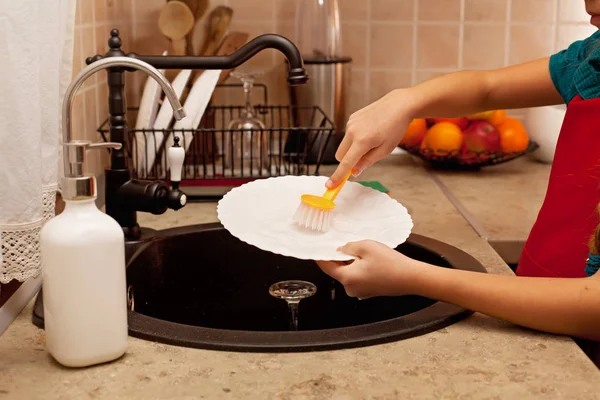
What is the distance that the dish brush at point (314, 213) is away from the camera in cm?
111

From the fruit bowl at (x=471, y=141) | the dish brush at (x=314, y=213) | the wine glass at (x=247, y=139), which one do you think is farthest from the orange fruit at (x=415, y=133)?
the dish brush at (x=314, y=213)

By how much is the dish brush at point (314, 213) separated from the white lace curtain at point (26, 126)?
0.34 m

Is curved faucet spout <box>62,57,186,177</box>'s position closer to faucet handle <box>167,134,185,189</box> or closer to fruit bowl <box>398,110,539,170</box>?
faucet handle <box>167,134,185,189</box>

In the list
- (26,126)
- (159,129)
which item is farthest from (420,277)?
(159,129)

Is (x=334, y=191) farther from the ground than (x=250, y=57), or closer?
closer

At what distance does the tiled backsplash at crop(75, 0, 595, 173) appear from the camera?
6.80 ft

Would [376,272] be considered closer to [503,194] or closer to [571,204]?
[571,204]

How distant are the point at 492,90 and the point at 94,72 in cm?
77

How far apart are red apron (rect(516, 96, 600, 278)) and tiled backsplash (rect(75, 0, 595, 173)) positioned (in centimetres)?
89

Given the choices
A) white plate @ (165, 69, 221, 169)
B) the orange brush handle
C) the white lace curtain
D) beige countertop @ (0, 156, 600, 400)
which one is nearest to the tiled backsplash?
white plate @ (165, 69, 221, 169)

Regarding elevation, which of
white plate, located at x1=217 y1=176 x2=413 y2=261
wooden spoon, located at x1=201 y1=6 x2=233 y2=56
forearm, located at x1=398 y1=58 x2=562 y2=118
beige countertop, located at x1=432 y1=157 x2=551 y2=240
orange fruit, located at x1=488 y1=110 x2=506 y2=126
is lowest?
beige countertop, located at x1=432 y1=157 x2=551 y2=240

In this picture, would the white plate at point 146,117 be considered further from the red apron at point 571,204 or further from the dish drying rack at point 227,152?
the red apron at point 571,204

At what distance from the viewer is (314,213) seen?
3.64 ft

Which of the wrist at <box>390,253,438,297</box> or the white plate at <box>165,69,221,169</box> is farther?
the white plate at <box>165,69,221,169</box>
